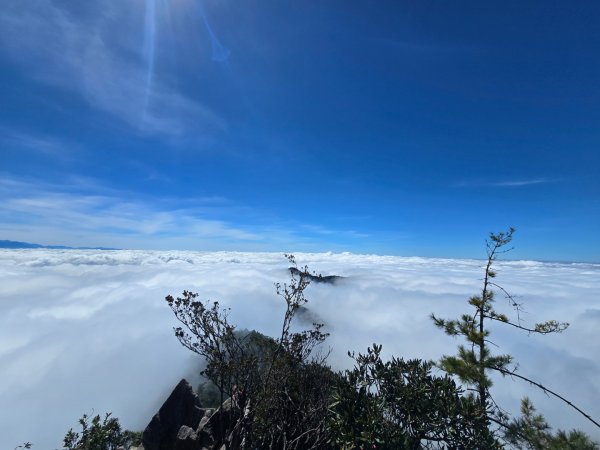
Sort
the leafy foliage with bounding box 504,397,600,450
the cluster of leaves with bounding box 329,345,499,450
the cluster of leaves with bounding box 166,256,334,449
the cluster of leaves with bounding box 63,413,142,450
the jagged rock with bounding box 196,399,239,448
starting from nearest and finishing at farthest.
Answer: the leafy foliage with bounding box 504,397,600,450 < the cluster of leaves with bounding box 329,345,499,450 < the cluster of leaves with bounding box 166,256,334,449 < the cluster of leaves with bounding box 63,413,142,450 < the jagged rock with bounding box 196,399,239,448

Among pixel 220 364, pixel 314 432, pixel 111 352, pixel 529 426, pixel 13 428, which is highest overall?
pixel 220 364

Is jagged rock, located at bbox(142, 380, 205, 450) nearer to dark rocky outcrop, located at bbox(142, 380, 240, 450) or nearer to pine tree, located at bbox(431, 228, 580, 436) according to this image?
dark rocky outcrop, located at bbox(142, 380, 240, 450)

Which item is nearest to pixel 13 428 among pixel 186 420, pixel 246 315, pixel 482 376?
pixel 246 315

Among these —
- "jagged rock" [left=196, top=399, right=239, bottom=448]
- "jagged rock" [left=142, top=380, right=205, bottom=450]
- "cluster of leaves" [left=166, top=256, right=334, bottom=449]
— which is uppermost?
"cluster of leaves" [left=166, top=256, right=334, bottom=449]

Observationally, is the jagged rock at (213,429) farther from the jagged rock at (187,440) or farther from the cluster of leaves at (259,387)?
the cluster of leaves at (259,387)

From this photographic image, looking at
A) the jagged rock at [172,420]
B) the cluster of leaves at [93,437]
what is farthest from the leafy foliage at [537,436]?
the cluster of leaves at [93,437]

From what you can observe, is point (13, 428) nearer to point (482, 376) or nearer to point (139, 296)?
point (139, 296)

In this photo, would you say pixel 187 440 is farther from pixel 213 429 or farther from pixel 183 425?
pixel 183 425

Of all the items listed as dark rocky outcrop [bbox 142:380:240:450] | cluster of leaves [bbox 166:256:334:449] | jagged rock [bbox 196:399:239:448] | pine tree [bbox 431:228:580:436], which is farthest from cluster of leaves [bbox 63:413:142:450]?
pine tree [bbox 431:228:580:436]
